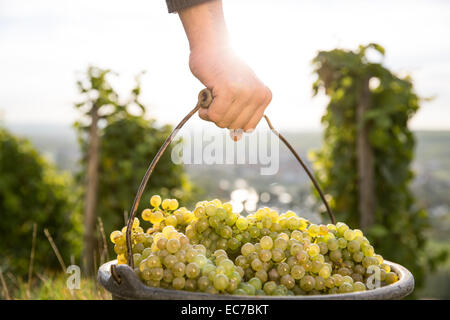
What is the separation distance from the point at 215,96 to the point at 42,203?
429cm

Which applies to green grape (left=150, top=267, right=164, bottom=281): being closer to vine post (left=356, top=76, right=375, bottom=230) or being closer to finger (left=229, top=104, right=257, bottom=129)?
finger (left=229, top=104, right=257, bottom=129)

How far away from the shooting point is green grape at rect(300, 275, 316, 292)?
4.48ft

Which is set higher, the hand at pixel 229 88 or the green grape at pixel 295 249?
the hand at pixel 229 88

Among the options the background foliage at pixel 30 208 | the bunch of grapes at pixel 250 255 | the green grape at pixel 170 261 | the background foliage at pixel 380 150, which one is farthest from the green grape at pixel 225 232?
the background foliage at pixel 30 208

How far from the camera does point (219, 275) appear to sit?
1.26 meters

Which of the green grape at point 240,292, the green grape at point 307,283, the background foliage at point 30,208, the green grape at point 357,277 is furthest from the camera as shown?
the background foliage at point 30,208

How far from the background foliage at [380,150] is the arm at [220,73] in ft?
9.52

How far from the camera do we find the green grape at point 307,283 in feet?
4.48

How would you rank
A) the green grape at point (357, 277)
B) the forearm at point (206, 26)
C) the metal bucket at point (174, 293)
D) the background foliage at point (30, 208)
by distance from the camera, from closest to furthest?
→ the metal bucket at point (174, 293) → the green grape at point (357, 277) → the forearm at point (206, 26) → the background foliage at point (30, 208)

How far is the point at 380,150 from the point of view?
14.9 ft

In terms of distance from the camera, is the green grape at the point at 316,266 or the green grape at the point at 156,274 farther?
the green grape at the point at 316,266

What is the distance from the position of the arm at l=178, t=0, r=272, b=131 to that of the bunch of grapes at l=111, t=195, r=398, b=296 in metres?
0.30

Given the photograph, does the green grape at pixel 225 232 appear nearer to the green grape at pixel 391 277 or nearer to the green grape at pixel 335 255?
the green grape at pixel 335 255

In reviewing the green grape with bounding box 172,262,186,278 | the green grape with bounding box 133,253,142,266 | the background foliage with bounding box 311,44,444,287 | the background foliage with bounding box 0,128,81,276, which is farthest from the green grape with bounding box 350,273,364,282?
the background foliage with bounding box 0,128,81,276
